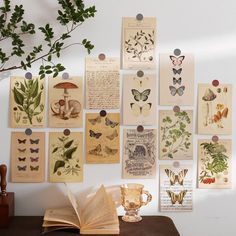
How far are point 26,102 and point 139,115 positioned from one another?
44 cm

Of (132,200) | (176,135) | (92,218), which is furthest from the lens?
(176,135)

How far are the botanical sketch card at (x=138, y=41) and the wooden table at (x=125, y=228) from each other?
1.97ft

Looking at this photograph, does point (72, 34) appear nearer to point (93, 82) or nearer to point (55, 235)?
point (93, 82)

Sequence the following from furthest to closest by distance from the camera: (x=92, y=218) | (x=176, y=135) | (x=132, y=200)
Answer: (x=176, y=135), (x=132, y=200), (x=92, y=218)

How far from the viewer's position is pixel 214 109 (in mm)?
1742

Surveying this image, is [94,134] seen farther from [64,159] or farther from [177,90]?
[177,90]

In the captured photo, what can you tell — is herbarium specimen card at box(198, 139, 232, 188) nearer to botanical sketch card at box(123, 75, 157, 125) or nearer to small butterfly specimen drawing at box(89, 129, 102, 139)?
botanical sketch card at box(123, 75, 157, 125)

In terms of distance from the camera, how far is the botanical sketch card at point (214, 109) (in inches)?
68.4

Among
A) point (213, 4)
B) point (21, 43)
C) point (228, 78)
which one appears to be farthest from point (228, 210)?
point (21, 43)

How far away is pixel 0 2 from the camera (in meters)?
1.67

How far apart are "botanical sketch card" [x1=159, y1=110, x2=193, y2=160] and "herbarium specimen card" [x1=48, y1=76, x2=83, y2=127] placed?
0.33 meters

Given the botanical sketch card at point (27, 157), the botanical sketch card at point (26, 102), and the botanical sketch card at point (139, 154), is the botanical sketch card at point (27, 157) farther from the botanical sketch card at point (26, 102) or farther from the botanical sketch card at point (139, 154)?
the botanical sketch card at point (139, 154)

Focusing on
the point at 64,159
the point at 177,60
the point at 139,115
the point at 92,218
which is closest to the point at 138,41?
the point at 177,60

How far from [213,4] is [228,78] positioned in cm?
30
